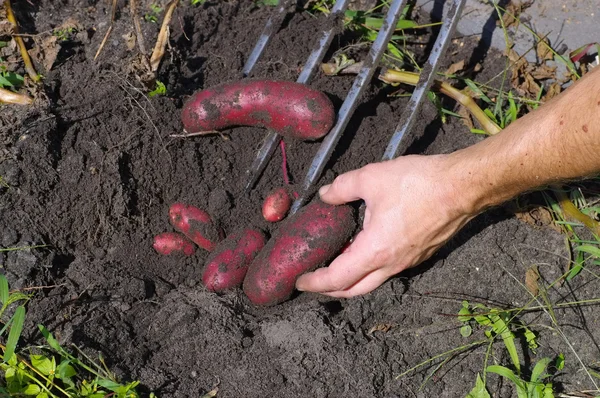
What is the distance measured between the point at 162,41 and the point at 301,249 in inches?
41.6

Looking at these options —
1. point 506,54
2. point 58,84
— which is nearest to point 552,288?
point 506,54

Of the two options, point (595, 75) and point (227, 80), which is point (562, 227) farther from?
point (227, 80)

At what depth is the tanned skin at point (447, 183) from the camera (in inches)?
72.7

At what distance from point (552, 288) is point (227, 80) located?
1.65m

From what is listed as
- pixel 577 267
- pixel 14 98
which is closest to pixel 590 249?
pixel 577 267

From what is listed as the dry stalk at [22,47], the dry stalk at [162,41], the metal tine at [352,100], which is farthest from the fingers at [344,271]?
the dry stalk at [22,47]

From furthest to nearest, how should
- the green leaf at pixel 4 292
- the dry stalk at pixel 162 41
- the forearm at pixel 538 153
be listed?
the dry stalk at pixel 162 41 < the green leaf at pixel 4 292 < the forearm at pixel 538 153

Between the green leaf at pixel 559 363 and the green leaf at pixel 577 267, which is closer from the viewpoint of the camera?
the green leaf at pixel 559 363

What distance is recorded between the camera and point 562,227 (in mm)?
2633

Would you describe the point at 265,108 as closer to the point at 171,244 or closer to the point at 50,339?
the point at 171,244

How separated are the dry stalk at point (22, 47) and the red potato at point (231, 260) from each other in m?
Result: 1.06

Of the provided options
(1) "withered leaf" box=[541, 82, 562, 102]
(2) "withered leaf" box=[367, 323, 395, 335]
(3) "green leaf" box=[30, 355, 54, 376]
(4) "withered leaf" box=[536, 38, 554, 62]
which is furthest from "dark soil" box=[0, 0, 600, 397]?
(4) "withered leaf" box=[536, 38, 554, 62]

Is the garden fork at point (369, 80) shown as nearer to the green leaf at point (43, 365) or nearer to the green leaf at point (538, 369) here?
the green leaf at point (538, 369)

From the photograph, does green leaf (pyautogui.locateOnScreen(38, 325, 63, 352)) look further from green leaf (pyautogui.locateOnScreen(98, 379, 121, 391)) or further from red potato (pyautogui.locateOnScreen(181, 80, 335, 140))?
red potato (pyautogui.locateOnScreen(181, 80, 335, 140))
